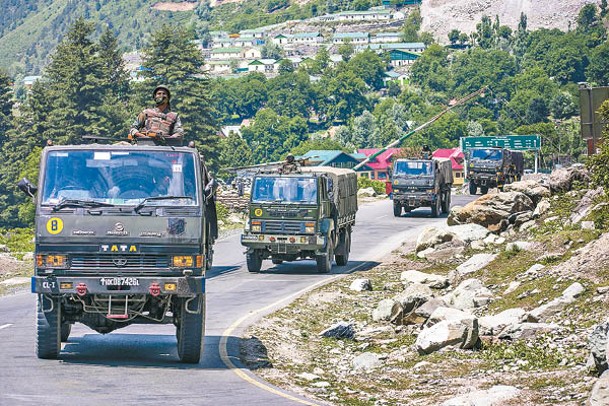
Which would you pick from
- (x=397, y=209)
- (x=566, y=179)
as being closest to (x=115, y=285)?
(x=566, y=179)

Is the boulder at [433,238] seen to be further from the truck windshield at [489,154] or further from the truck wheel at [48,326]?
the truck windshield at [489,154]

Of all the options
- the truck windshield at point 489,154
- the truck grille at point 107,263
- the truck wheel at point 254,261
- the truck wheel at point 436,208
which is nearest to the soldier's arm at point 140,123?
the truck grille at point 107,263

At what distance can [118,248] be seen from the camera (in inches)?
674

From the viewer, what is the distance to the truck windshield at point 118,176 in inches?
690

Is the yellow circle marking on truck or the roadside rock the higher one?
the yellow circle marking on truck

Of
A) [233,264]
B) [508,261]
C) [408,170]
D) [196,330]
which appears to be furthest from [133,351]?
[408,170]

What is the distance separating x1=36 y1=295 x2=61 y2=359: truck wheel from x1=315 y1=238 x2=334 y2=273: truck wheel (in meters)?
16.5

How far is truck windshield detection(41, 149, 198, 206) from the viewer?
17516mm

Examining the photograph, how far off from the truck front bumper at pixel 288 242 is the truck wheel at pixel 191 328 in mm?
15189

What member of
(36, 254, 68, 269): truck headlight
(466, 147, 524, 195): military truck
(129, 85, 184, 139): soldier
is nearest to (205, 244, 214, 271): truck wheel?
(129, 85, 184, 139): soldier

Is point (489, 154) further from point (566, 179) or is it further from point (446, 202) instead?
point (566, 179)

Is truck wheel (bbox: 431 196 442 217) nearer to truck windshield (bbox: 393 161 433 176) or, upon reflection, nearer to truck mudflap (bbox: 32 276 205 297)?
truck windshield (bbox: 393 161 433 176)

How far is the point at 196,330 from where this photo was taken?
58.4ft

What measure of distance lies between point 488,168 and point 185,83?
32.4 meters
